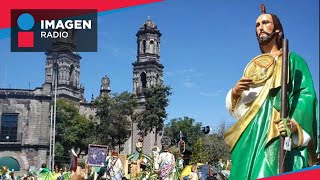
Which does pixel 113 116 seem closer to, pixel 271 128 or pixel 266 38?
pixel 266 38

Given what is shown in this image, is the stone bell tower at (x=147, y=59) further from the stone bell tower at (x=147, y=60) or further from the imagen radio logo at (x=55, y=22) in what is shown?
the imagen radio logo at (x=55, y=22)

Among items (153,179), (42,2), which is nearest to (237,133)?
(153,179)

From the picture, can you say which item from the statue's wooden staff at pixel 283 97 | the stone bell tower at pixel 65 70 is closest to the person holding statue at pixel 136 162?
the statue's wooden staff at pixel 283 97

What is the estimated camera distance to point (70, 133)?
57844mm

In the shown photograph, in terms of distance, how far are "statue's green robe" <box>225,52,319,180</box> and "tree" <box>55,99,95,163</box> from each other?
2064 inches

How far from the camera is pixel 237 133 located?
18.7 ft

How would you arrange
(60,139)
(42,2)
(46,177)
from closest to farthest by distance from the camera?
1. (46,177)
2. (42,2)
3. (60,139)

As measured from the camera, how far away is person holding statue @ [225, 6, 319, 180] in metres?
5.22

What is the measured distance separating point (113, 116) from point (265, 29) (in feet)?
172

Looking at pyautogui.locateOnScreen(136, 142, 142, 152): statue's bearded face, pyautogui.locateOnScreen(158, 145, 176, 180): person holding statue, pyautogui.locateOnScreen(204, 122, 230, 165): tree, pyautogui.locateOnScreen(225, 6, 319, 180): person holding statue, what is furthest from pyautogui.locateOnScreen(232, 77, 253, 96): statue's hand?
pyautogui.locateOnScreen(204, 122, 230, 165): tree

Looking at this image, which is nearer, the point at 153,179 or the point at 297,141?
the point at 297,141

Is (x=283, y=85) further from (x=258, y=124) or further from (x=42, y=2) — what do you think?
(x=42, y=2)

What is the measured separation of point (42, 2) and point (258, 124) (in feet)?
56.6

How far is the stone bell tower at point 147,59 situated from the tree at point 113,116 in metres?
18.0
